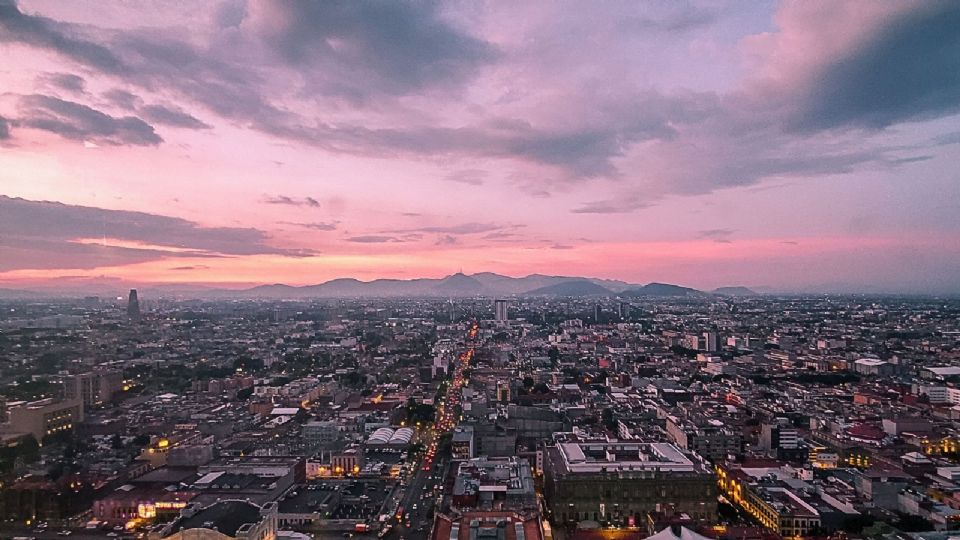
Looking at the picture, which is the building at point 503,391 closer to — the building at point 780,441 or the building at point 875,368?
the building at point 780,441

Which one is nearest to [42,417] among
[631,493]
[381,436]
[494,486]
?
[381,436]

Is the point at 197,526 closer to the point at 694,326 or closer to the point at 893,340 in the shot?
the point at 893,340

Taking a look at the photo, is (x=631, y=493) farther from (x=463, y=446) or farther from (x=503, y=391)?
(x=503, y=391)

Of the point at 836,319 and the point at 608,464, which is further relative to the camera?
the point at 836,319

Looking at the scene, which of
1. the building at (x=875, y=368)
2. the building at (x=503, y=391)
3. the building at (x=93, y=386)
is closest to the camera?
the building at (x=93, y=386)

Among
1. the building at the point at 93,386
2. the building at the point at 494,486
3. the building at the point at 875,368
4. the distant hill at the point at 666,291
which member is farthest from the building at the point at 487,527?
the distant hill at the point at 666,291

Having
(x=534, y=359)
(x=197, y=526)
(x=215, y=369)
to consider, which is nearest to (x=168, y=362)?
(x=215, y=369)
